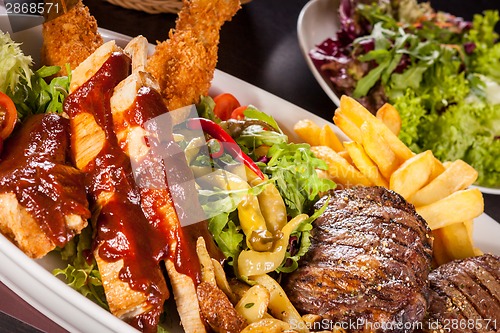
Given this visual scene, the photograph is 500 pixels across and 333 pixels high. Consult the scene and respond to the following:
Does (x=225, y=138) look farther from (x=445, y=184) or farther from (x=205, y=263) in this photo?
(x=445, y=184)

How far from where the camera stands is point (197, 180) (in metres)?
2.71

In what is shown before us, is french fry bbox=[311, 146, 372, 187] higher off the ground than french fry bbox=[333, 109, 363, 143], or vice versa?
french fry bbox=[333, 109, 363, 143]

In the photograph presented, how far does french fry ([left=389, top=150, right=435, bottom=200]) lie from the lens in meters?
3.29

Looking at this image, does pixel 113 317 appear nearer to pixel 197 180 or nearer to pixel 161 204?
pixel 161 204

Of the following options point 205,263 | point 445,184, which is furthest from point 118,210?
point 445,184

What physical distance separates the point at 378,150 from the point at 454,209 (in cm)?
50

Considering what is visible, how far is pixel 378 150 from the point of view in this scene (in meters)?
3.37

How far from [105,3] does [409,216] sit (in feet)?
7.78

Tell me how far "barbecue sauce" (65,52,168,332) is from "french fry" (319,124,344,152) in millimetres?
1482

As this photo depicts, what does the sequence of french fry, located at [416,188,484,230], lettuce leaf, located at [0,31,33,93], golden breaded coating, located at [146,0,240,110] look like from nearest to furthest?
lettuce leaf, located at [0,31,33,93] → golden breaded coating, located at [146,0,240,110] → french fry, located at [416,188,484,230]

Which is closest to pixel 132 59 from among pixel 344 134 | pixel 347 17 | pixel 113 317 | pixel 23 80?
pixel 23 80

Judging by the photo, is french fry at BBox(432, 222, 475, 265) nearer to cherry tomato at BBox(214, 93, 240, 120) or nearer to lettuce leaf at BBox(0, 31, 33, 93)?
cherry tomato at BBox(214, 93, 240, 120)

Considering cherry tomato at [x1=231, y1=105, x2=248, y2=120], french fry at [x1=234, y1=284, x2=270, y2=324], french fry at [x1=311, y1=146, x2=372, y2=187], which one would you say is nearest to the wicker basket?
cherry tomato at [x1=231, y1=105, x2=248, y2=120]

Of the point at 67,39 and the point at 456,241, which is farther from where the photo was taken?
the point at 456,241
